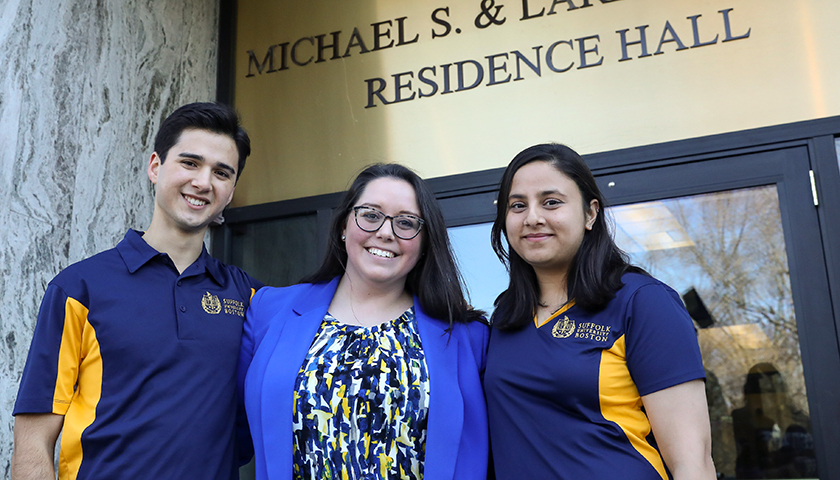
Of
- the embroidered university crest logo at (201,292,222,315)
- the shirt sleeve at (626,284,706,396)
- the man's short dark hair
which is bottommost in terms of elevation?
the shirt sleeve at (626,284,706,396)

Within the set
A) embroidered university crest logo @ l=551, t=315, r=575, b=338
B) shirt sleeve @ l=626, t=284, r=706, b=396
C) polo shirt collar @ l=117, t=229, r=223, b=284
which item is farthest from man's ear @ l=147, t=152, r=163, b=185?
shirt sleeve @ l=626, t=284, r=706, b=396

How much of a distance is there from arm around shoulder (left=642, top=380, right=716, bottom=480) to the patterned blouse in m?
0.62

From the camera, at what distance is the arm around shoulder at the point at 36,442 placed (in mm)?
1865

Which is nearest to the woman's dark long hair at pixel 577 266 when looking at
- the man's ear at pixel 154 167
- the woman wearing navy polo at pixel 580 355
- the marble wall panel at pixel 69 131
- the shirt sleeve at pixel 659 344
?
the woman wearing navy polo at pixel 580 355

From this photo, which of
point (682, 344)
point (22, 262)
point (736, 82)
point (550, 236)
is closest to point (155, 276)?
point (22, 262)

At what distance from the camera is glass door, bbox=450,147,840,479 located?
2822mm

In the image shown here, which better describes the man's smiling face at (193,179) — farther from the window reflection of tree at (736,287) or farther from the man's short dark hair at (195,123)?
the window reflection of tree at (736,287)

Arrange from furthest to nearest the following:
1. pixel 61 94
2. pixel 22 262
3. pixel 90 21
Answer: pixel 90 21 → pixel 61 94 → pixel 22 262

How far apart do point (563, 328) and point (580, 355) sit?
119 mm

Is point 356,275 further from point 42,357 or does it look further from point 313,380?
point 42,357

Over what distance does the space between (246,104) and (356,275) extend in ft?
6.80

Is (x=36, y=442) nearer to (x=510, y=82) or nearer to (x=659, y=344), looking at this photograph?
(x=659, y=344)

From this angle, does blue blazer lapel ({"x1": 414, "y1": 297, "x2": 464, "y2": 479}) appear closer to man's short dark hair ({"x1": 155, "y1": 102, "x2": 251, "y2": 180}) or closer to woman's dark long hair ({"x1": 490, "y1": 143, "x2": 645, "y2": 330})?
woman's dark long hair ({"x1": 490, "y1": 143, "x2": 645, "y2": 330})

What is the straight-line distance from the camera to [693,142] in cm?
308
